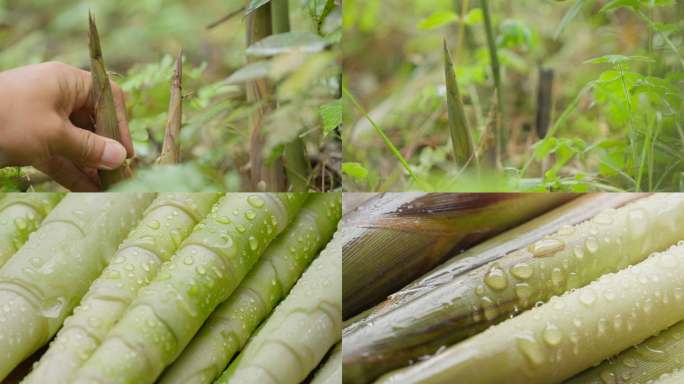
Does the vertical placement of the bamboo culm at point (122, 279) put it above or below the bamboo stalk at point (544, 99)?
below

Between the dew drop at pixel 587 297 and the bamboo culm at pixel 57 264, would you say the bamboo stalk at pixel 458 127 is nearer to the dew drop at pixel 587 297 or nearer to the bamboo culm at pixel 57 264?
the dew drop at pixel 587 297

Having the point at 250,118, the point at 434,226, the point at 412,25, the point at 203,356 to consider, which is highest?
the point at 412,25

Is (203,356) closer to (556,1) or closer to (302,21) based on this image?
(302,21)

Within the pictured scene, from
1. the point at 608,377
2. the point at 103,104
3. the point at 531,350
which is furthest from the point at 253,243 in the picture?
the point at 608,377

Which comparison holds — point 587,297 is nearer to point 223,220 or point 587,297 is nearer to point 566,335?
point 566,335

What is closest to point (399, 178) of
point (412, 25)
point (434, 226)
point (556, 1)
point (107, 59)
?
point (434, 226)

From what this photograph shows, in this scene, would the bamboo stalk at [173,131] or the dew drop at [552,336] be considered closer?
the dew drop at [552,336]

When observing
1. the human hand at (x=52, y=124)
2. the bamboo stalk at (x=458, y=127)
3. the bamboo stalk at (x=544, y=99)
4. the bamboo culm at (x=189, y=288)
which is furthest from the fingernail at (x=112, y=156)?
the bamboo stalk at (x=544, y=99)
